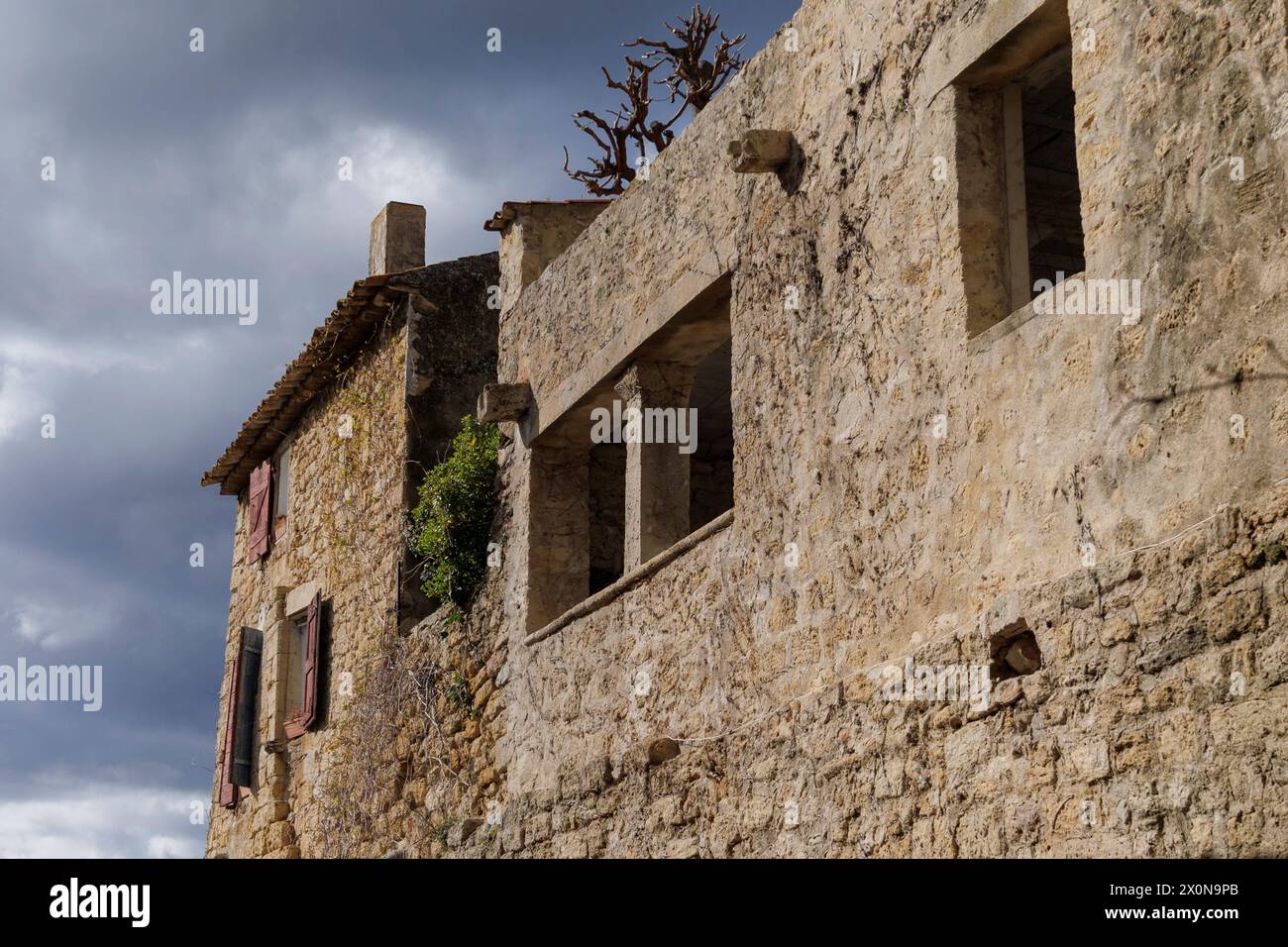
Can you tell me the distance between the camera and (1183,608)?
4.48 meters

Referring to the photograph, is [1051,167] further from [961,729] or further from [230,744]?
[230,744]

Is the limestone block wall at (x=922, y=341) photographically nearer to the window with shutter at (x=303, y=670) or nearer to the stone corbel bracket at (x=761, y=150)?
the stone corbel bracket at (x=761, y=150)

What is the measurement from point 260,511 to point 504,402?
5829 millimetres

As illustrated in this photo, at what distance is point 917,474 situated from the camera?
19.6ft

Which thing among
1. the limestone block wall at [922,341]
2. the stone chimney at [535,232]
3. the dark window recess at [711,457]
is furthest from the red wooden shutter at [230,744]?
the limestone block wall at [922,341]

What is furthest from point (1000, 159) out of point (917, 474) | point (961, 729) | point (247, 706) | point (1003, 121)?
point (247, 706)

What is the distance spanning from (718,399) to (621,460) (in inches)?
30.6

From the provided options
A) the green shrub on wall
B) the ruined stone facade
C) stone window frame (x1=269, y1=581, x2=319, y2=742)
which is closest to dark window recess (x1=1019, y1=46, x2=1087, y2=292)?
the green shrub on wall

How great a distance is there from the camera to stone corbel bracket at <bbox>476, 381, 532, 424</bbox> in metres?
9.77

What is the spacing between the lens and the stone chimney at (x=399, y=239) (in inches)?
544

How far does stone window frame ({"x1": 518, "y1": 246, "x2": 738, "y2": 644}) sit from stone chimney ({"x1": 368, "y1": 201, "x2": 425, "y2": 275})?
4395 millimetres

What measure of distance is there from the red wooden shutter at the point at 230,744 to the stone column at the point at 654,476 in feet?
21.8
